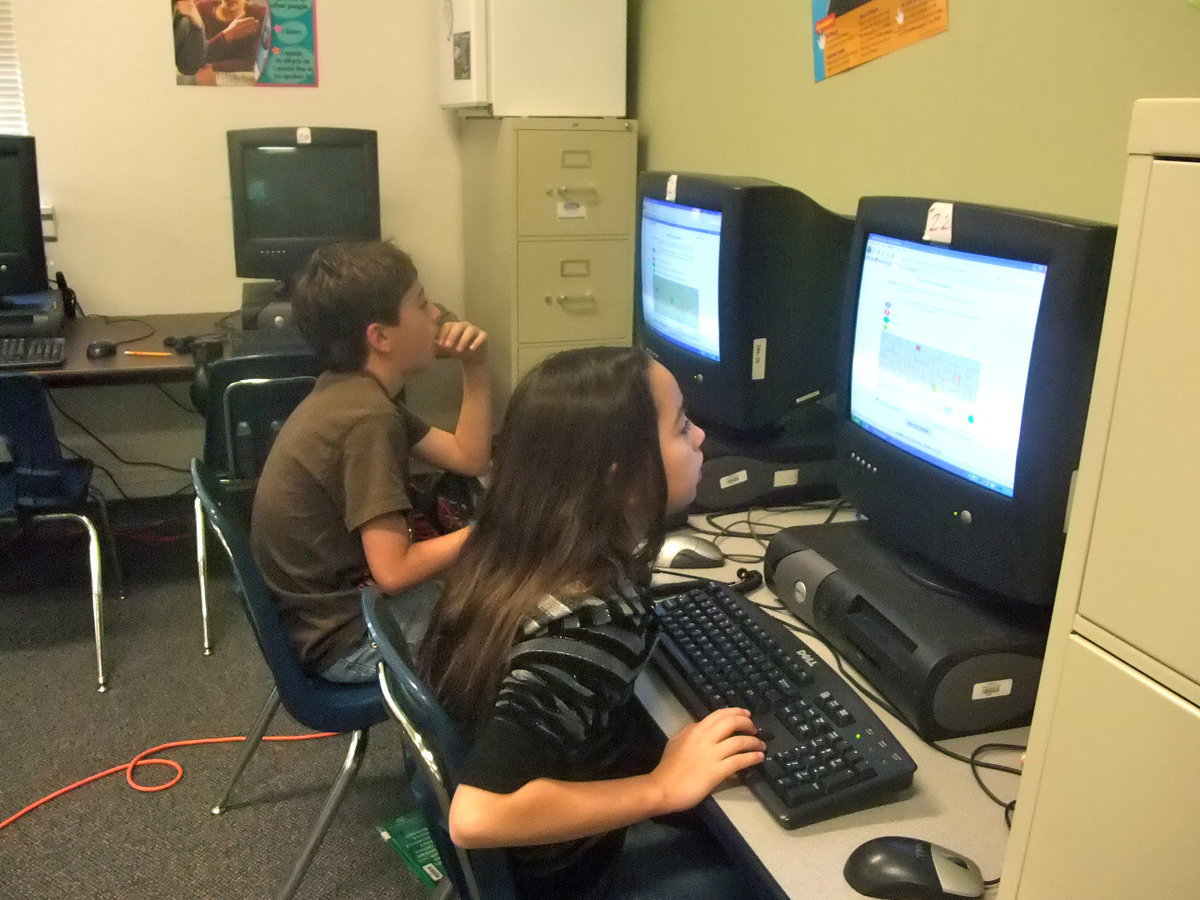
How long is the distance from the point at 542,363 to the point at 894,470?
1.61 feet

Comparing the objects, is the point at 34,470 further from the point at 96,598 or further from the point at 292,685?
the point at 292,685

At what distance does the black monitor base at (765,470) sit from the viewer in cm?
170

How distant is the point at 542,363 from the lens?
3.82 feet

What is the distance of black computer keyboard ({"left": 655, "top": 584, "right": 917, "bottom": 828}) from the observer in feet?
3.12

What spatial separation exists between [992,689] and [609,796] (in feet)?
1.42

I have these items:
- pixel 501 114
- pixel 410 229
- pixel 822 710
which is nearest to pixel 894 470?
pixel 822 710

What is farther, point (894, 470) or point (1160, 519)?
point (894, 470)

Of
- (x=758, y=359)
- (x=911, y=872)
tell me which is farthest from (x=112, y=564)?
(x=911, y=872)

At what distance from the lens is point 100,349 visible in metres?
2.58

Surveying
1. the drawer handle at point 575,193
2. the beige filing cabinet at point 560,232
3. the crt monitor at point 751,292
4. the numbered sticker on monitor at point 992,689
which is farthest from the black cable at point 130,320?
the numbered sticker on monitor at point 992,689

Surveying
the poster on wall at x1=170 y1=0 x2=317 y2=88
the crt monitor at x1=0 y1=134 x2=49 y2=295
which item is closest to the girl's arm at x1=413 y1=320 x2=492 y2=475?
the crt monitor at x1=0 y1=134 x2=49 y2=295

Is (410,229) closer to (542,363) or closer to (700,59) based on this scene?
(700,59)

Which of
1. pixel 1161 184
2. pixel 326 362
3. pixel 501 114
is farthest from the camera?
pixel 501 114

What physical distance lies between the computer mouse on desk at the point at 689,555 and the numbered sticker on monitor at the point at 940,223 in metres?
0.57
